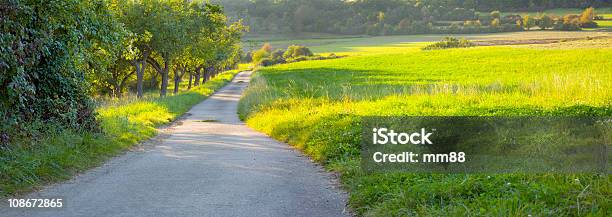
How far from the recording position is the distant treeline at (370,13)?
54.8 meters

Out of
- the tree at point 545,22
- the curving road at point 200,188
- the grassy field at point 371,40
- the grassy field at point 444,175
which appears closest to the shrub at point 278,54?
the grassy field at point 371,40

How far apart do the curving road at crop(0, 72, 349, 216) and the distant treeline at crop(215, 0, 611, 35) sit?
36.2 m

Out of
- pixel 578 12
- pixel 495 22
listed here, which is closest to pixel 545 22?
pixel 578 12

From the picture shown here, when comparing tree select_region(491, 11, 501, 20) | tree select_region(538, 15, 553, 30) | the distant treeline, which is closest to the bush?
the distant treeline

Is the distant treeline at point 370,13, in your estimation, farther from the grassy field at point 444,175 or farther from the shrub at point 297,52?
the grassy field at point 444,175

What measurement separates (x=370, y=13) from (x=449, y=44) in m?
32.7

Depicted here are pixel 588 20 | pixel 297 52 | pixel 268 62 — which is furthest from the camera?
pixel 268 62

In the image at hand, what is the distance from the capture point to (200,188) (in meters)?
8.19

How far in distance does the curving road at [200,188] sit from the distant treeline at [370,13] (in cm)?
3619

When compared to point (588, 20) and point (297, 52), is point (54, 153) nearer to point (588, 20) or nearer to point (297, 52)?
point (588, 20)

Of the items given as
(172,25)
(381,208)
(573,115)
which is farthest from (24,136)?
(172,25)

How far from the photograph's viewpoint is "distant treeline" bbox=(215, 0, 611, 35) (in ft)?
180

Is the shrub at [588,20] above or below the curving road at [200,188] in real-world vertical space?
above

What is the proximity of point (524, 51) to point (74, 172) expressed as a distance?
161 ft
